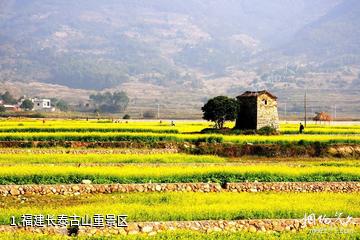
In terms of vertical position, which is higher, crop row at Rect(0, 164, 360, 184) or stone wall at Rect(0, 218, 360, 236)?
crop row at Rect(0, 164, 360, 184)

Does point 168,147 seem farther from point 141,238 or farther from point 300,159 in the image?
point 141,238

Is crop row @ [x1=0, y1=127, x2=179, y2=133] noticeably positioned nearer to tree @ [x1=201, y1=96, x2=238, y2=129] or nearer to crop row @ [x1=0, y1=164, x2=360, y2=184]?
tree @ [x1=201, y1=96, x2=238, y2=129]

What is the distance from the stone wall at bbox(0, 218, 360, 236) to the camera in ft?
54.9

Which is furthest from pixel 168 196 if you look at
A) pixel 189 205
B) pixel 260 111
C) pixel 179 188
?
pixel 260 111

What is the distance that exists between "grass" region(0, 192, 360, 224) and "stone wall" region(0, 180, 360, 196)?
658mm

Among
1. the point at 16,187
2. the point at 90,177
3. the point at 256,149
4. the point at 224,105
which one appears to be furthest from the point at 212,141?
the point at 16,187

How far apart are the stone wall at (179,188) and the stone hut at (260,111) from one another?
29228 mm

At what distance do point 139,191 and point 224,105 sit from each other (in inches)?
1430

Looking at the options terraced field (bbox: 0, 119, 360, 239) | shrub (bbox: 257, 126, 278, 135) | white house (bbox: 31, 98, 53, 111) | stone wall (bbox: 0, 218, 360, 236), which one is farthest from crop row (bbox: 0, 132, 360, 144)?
white house (bbox: 31, 98, 53, 111)

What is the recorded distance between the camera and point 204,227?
58.3ft

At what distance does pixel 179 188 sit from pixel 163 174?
1.83m

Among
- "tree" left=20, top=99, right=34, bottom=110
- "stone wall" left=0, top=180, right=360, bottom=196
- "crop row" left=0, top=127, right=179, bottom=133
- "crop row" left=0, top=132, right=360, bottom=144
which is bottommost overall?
"stone wall" left=0, top=180, right=360, bottom=196

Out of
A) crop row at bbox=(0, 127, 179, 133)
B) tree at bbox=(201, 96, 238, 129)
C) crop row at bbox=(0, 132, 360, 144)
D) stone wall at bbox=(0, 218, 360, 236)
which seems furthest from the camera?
tree at bbox=(201, 96, 238, 129)

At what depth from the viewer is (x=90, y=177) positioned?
25750 millimetres
